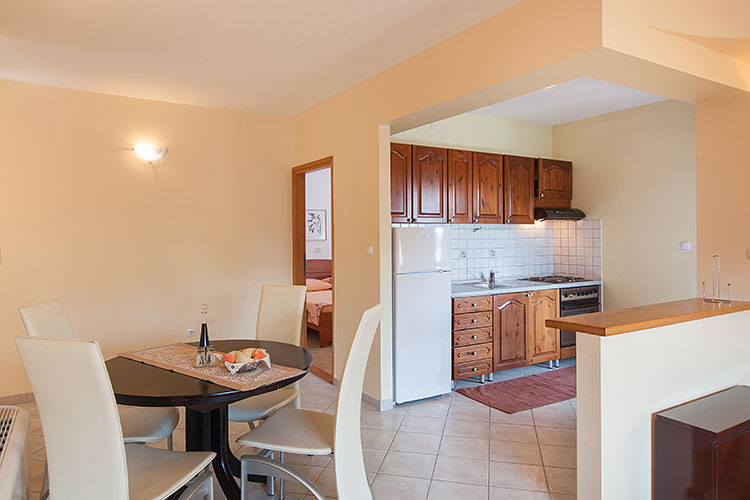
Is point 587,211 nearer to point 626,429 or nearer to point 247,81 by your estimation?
point 626,429

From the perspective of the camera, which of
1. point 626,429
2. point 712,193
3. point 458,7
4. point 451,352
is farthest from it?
point 451,352

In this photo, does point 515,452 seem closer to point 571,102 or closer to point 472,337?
point 472,337

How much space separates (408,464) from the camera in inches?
110

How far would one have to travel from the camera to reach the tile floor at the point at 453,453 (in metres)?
2.51

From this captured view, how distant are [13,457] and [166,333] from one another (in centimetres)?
306

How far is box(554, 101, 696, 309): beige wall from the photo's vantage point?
435cm

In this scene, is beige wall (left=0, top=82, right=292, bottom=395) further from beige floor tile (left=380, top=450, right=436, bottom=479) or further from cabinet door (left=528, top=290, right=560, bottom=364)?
cabinet door (left=528, top=290, right=560, bottom=364)

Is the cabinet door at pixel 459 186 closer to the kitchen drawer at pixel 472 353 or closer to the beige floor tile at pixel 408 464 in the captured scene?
the kitchen drawer at pixel 472 353

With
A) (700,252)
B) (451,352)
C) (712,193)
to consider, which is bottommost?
(451,352)

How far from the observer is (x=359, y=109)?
3.91m

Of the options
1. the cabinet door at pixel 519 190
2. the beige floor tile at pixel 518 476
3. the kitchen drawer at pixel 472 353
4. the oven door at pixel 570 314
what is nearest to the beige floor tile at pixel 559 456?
the beige floor tile at pixel 518 476

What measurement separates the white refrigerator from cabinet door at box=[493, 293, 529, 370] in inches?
24.6

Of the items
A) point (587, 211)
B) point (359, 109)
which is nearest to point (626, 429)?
point (359, 109)

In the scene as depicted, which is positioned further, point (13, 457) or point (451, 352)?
point (451, 352)
